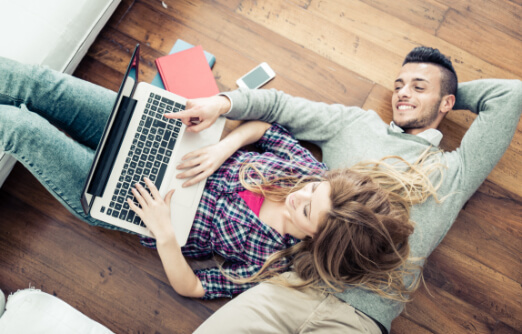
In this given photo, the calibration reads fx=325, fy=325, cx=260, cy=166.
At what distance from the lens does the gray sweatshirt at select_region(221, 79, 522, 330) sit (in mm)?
1269

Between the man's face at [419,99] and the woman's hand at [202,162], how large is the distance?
0.80 metres

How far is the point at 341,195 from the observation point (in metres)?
1.00

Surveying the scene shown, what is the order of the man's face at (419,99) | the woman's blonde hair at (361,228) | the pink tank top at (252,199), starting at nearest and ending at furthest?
1. the woman's blonde hair at (361,228)
2. the pink tank top at (252,199)
3. the man's face at (419,99)

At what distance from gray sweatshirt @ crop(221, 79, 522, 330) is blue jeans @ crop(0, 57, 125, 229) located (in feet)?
Result: 1.78

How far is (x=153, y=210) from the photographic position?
1.10 m

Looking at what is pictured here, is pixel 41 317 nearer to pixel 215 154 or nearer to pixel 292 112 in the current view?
pixel 215 154

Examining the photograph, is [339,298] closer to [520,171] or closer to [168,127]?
[168,127]

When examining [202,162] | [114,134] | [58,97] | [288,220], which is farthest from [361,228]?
[58,97]

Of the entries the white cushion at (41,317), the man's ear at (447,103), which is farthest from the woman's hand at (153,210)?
the man's ear at (447,103)

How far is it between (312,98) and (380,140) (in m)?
0.41

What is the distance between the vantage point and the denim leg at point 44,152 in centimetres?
105

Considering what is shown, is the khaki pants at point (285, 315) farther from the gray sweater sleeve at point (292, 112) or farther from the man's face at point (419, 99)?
the man's face at point (419, 99)

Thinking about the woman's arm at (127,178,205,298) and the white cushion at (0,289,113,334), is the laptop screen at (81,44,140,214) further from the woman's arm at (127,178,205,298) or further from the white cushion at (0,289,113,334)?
the white cushion at (0,289,113,334)

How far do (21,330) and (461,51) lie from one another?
2256mm
